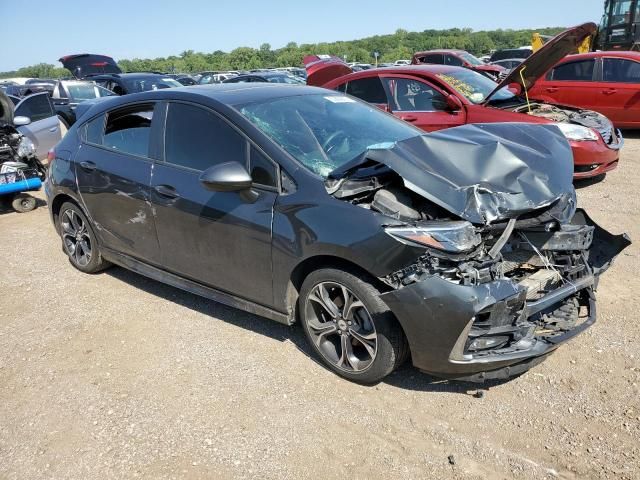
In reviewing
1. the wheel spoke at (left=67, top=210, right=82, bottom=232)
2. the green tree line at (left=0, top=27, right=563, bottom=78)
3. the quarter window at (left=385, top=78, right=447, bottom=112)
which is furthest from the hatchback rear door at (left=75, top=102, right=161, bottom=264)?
the green tree line at (left=0, top=27, right=563, bottom=78)

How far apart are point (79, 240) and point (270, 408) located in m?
3.03

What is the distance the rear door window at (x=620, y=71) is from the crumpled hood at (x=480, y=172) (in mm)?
7631

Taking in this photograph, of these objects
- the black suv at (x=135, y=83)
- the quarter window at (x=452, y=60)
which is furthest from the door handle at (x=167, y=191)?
the quarter window at (x=452, y=60)

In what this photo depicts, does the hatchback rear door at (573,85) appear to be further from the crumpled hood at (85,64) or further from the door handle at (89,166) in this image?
the crumpled hood at (85,64)

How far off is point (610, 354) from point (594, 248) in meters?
0.73

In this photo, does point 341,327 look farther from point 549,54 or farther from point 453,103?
point 453,103

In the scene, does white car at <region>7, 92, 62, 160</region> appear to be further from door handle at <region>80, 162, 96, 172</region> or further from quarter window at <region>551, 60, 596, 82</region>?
quarter window at <region>551, 60, 596, 82</region>

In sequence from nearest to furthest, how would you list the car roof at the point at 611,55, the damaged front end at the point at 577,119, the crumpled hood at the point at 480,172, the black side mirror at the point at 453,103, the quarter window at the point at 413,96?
the crumpled hood at the point at 480,172
the damaged front end at the point at 577,119
the black side mirror at the point at 453,103
the quarter window at the point at 413,96
the car roof at the point at 611,55

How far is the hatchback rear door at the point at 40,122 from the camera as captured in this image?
939cm

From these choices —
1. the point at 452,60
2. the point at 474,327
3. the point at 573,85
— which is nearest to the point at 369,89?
the point at 573,85

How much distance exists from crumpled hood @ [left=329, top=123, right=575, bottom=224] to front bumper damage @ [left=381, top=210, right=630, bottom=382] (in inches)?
17.6

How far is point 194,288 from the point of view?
3.97 m

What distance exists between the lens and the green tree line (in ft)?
216

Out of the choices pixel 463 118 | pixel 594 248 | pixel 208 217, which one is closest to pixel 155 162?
pixel 208 217
